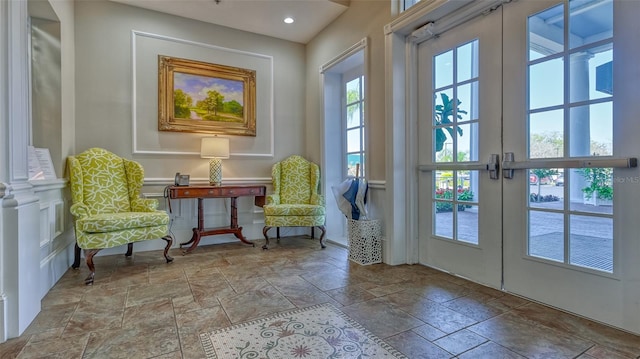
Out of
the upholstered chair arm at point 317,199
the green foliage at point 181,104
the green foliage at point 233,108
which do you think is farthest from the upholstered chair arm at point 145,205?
the upholstered chair arm at point 317,199

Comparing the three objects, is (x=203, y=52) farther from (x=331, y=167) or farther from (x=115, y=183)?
(x=331, y=167)

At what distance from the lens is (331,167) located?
13.3 feet

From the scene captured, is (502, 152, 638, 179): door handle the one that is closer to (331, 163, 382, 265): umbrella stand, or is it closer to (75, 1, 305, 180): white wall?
(331, 163, 382, 265): umbrella stand

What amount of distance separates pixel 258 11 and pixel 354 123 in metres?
1.70

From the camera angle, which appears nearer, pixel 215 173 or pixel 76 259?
pixel 76 259

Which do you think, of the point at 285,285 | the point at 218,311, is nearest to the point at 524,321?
the point at 285,285

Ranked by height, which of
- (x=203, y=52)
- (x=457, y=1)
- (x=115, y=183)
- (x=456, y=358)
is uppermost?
(x=203, y=52)

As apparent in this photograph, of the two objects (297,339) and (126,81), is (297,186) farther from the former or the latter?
(297,339)

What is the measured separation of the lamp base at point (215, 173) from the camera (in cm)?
362

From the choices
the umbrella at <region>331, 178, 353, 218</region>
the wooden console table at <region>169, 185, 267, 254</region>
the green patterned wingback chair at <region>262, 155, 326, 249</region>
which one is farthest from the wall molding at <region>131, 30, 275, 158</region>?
the umbrella at <region>331, 178, 353, 218</region>

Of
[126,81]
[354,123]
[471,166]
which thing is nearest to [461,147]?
[471,166]

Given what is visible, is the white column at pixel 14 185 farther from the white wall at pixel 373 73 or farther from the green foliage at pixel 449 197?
the green foliage at pixel 449 197

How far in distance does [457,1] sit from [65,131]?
11.6ft

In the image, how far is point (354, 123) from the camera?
13.0 feet
